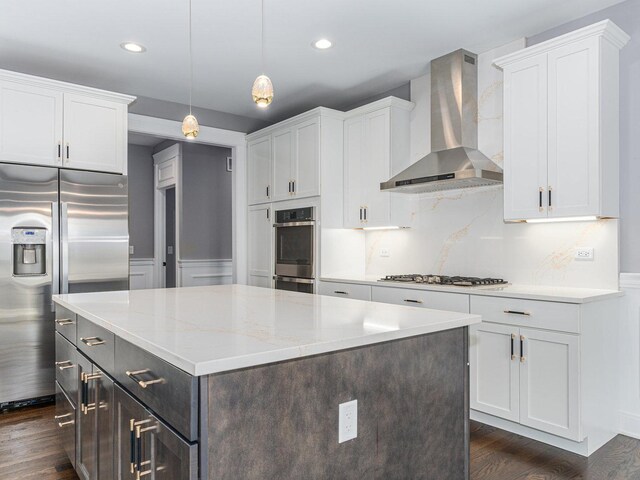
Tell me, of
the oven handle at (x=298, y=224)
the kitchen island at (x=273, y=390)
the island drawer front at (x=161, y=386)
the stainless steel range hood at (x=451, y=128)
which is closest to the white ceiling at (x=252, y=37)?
the stainless steel range hood at (x=451, y=128)

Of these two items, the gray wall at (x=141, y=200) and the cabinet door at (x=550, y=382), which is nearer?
the cabinet door at (x=550, y=382)

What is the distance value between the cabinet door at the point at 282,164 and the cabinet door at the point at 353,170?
567 millimetres

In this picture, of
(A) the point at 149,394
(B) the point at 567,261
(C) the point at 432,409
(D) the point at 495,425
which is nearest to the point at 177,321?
(A) the point at 149,394

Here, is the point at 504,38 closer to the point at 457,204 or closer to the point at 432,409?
the point at 457,204

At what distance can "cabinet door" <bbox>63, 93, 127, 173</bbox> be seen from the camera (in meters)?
3.65

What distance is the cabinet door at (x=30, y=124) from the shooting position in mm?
3386

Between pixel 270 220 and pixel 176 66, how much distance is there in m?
1.72

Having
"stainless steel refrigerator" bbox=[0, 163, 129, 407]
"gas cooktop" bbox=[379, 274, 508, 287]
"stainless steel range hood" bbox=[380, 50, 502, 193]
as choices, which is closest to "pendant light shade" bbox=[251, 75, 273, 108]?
"stainless steel range hood" bbox=[380, 50, 502, 193]

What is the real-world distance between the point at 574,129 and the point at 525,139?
303mm

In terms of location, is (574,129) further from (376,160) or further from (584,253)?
(376,160)

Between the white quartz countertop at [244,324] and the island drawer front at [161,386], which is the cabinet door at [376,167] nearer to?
the white quartz countertop at [244,324]

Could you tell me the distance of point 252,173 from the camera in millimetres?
5176

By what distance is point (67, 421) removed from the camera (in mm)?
2297

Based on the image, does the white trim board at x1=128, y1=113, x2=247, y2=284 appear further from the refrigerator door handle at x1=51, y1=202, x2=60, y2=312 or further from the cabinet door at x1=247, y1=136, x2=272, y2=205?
the refrigerator door handle at x1=51, y1=202, x2=60, y2=312
